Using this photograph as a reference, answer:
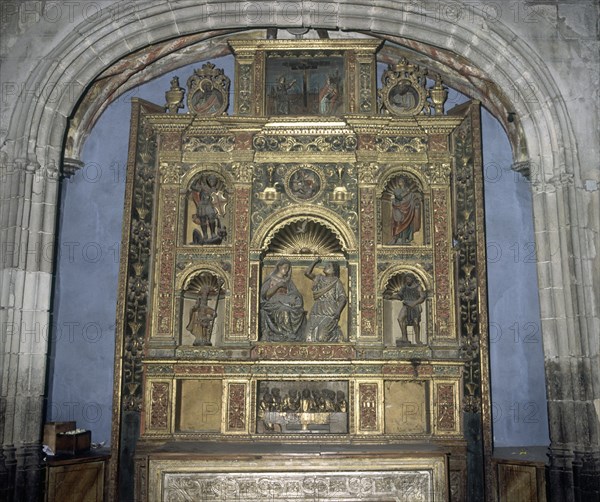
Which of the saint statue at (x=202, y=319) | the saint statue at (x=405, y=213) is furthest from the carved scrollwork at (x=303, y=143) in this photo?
the saint statue at (x=202, y=319)

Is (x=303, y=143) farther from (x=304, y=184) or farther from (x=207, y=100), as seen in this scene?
(x=207, y=100)

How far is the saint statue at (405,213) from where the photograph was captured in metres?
9.05

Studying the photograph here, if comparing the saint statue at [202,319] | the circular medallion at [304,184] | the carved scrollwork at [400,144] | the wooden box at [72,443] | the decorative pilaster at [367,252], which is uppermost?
the carved scrollwork at [400,144]

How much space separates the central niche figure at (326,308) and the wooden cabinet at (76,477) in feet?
8.98

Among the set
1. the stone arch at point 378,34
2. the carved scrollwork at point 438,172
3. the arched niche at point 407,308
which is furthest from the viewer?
the carved scrollwork at point 438,172

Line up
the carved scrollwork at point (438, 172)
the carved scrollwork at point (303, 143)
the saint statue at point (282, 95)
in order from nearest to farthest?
1. the carved scrollwork at point (438, 172)
2. the carved scrollwork at point (303, 143)
3. the saint statue at point (282, 95)

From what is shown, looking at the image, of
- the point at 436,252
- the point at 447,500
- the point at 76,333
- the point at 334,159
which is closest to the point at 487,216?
the point at 436,252

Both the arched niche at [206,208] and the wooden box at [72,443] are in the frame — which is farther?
the arched niche at [206,208]

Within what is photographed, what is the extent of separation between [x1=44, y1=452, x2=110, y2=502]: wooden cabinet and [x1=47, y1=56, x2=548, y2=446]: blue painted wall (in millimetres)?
719

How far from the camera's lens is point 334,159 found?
9055 millimetres

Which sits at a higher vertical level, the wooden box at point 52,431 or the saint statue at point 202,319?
the saint statue at point 202,319

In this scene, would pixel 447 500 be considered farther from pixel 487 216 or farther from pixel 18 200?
pixel 18 200

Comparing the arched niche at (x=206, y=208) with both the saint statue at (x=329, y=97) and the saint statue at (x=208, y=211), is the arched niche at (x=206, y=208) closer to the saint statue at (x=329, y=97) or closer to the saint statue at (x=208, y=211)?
the saint statue at (x=208, y=211)

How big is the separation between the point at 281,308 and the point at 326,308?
0.53 meters
